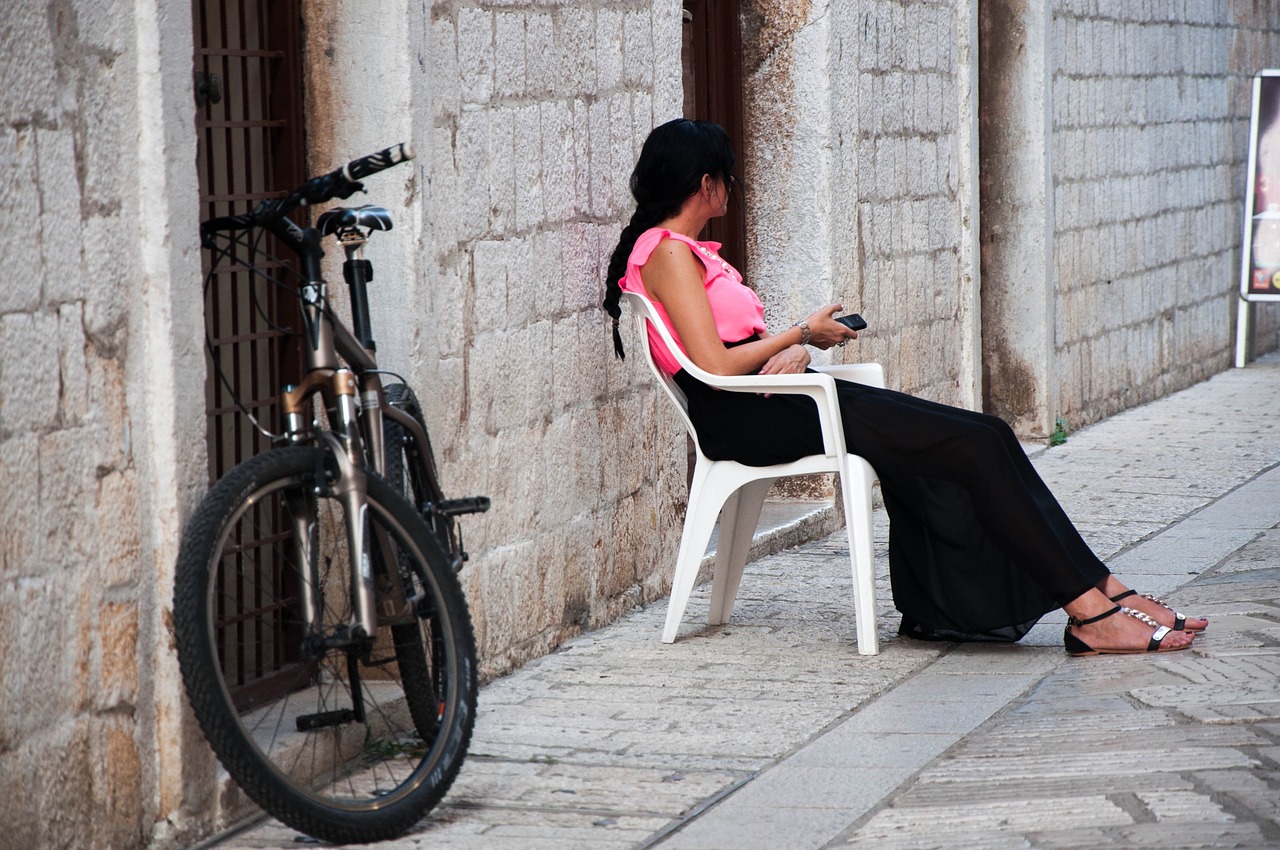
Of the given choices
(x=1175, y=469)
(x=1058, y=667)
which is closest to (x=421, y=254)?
(x=1058, y=667)

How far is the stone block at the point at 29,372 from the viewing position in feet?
10.3

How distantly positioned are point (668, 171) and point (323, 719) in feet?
6.50

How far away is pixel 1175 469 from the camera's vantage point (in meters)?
8.79

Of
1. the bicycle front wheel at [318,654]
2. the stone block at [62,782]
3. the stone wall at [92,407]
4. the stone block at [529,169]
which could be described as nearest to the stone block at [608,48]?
the stone block at [529,169]

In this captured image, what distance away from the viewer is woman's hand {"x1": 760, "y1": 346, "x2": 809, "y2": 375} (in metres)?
5.05

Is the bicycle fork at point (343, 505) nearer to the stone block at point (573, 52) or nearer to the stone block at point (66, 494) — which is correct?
the stone block at point (66, 494)

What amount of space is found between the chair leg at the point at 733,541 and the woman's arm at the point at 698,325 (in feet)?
1.48

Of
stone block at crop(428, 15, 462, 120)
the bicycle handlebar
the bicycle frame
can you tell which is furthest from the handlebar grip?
stone block at crop(428, 15, 462, 120)

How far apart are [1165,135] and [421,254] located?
881 cm

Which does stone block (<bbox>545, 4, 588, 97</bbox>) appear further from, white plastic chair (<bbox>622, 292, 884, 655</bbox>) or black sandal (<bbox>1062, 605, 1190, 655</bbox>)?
black sandal (<bbox>1062, 605, 1190, 655</bbox>)

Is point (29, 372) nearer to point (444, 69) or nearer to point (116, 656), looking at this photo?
point (116, 656)

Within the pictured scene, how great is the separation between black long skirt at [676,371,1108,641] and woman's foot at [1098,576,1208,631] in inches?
2.1

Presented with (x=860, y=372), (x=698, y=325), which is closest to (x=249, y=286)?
(x=698, y=325)

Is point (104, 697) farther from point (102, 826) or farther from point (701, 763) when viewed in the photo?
point (701, 763)
